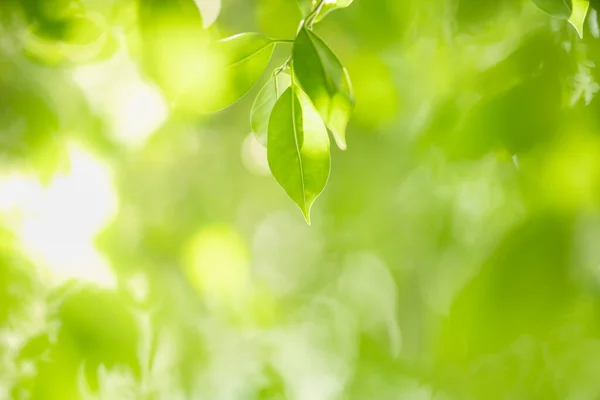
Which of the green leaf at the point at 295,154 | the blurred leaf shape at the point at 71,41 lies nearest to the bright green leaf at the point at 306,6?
the green leaf at the point at 295,154

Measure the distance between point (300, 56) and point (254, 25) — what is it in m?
0.25

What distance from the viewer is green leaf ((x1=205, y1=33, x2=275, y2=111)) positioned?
1.21 ft

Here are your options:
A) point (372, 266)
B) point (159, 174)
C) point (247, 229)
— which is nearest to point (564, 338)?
point (372, 266)

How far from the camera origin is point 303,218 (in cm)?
56

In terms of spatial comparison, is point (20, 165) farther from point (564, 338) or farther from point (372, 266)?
point (564, 338)

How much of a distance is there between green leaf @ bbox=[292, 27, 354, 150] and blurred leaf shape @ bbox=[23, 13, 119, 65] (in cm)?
31

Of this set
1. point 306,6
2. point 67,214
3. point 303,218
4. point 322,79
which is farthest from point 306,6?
point 67,214

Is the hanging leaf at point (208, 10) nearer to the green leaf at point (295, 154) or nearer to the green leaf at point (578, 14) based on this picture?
the green leaf at point (295, 154)

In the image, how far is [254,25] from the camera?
0.56 m

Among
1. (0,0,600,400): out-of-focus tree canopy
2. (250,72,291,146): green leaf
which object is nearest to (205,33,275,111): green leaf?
(250,72,291,146): green leaf

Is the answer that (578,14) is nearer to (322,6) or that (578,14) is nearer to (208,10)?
(322,6)

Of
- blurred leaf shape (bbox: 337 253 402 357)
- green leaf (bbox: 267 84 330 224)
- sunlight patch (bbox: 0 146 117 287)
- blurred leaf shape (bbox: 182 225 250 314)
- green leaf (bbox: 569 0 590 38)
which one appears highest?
green leaf (bbox: 267 84 330 224)

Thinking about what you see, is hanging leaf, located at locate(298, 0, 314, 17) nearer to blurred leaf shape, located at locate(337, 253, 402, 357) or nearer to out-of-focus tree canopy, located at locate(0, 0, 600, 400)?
out-of-focus tree canopy, located at locate(0, 0, 600, 400)

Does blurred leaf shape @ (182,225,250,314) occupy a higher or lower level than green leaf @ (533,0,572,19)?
lower
